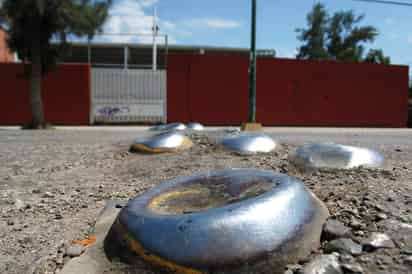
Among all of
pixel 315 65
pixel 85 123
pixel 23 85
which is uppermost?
pixel 315 65

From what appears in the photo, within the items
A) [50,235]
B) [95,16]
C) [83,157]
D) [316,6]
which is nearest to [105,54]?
[95,16]

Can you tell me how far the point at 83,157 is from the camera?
680cm

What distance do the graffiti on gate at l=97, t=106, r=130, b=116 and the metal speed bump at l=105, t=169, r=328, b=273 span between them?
660 inches

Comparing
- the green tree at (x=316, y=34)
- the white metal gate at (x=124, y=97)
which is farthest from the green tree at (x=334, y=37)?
the white metal gate at (x=124, y=97)

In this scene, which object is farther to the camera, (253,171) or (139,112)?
(139,112)

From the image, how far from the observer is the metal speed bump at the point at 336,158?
463cm

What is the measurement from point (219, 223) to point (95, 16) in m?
14.8

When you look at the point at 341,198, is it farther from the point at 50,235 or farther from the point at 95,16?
the point at 95,16

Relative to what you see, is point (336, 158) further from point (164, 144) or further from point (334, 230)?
point (164, 144)

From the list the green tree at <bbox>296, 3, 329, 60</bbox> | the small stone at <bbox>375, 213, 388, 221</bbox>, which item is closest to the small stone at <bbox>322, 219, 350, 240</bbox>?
the small stone at <bbox>375, 213, 388, 221</bbox>

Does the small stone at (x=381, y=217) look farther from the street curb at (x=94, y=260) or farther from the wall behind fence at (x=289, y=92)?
the wall behind fence at (x=289, y=92)

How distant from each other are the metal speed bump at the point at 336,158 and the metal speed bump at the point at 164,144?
2304 mm

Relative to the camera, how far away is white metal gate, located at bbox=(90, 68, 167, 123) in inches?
765

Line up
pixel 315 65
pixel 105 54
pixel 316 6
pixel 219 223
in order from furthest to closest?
1. pixel 316 6
2. pixel 105 54
3. pixel 315 65
4. pixel 219 223
